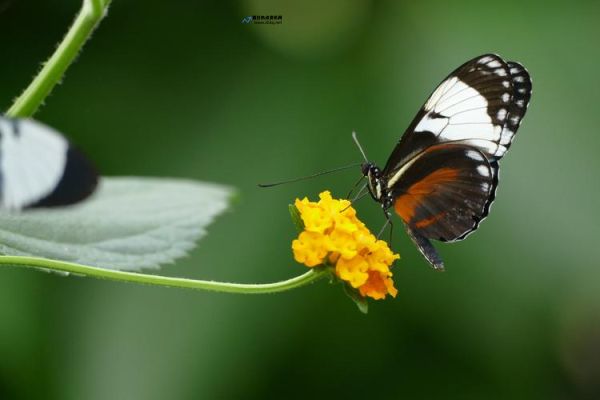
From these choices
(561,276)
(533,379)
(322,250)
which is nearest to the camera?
(322,250)

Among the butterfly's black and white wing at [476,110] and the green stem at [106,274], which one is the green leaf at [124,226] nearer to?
the green stem at [106,274]

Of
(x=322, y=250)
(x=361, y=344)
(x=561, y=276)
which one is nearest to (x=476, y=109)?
(x=322, y=250)

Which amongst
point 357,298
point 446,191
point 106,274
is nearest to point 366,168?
point 446,191

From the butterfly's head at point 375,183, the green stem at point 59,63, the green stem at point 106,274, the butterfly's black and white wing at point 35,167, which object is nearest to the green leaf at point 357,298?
the green stem at point 106,274

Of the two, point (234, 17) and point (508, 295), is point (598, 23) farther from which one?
point (234, 17)

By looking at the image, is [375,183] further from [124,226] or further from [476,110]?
[124,226]

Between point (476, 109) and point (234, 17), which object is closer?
point (476, 109)
